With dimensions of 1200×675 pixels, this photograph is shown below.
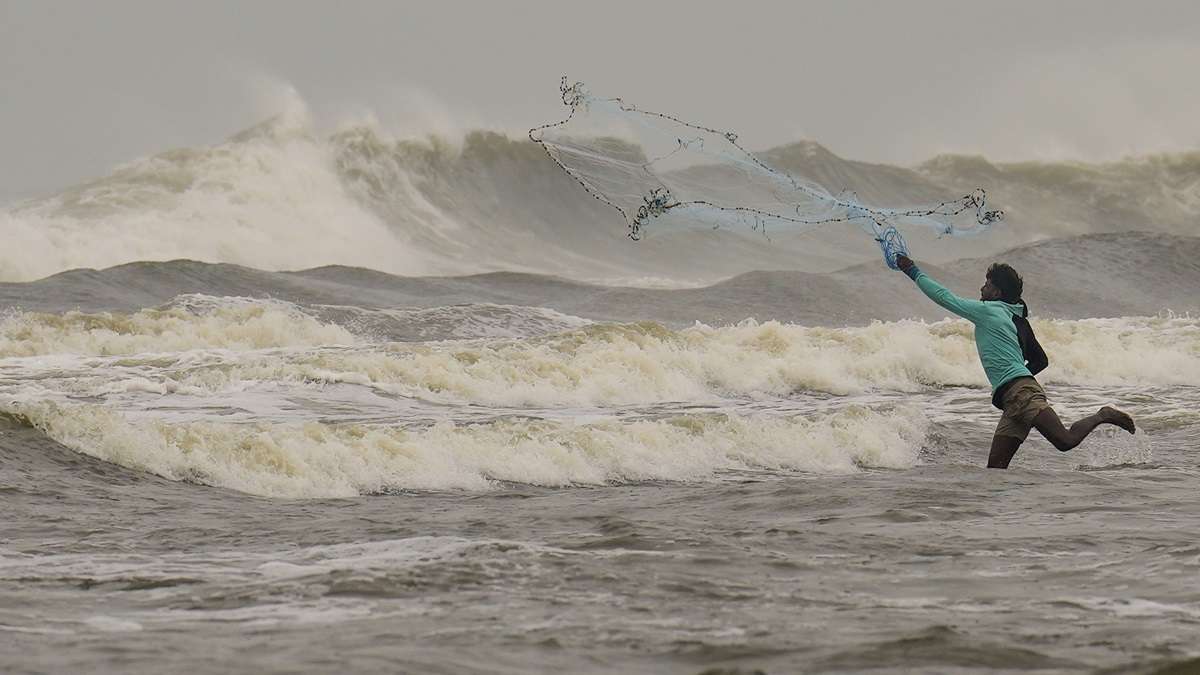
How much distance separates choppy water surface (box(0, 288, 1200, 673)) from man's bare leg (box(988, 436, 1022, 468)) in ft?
0.30

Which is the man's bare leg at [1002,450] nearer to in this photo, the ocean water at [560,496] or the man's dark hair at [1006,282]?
the ocean water at [560,496]

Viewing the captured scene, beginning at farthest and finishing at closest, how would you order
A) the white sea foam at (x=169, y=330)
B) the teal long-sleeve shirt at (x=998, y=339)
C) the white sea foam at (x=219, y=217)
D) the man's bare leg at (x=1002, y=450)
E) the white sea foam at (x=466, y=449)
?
the white sea foam at (x=219, y=217)
the white sea foam at (x=169, y=330)
the white sea foam at (x=466, y=449)
the man's bare leg at (x=1002, y=450)
the teal long-sleeve shirt at (x=998, y=339)

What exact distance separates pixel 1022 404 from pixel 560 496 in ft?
10.0

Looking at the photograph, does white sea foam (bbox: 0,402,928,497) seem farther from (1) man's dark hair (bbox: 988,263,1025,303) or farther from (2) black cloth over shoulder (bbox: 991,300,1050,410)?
(1) man's dark hair (bbox: 988,263,1025,303)

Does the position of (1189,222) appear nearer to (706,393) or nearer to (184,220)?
(184,220)

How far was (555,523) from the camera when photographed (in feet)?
27.6

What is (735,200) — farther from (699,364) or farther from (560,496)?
(699,364)

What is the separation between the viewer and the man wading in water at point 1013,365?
966 cm

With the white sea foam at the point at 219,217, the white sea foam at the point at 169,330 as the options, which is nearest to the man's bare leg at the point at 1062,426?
the white sea foam at the point at 169,330

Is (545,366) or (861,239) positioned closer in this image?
(545,366)

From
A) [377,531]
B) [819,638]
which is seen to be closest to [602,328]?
[377,531]

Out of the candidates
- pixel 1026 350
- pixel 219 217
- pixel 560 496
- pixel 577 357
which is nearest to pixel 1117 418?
pixel 1026 350

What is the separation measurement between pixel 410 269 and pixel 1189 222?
34108mm

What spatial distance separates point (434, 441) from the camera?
12.2m
